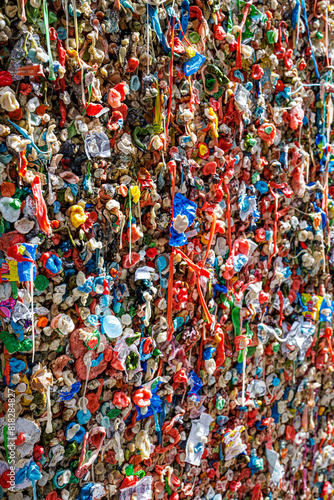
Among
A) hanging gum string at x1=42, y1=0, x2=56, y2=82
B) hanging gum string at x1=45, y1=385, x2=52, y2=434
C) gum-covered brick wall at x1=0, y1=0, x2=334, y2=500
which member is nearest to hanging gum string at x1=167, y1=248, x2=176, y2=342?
gum-covered brick wall at x1=0, y1=0, x2=334, y2=500

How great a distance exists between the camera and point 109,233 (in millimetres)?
871

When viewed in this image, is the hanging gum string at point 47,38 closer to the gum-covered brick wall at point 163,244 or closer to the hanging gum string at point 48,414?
the gum-covered brick wall at point 163,244

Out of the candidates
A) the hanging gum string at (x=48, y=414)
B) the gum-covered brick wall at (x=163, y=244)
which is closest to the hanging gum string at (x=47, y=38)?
the gum-covered brick wall at (x=163, y=244)

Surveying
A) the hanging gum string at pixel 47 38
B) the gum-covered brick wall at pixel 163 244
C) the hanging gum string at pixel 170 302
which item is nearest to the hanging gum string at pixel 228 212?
the gum-covered brick wall at pixel 163 244

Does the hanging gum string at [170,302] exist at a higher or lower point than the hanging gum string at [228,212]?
lower

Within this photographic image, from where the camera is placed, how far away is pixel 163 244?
0.95 meters

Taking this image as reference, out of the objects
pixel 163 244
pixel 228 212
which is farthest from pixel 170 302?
pixel 228 212

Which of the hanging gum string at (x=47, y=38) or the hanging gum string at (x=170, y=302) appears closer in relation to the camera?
the hanging gum string at (x=47, y=38)

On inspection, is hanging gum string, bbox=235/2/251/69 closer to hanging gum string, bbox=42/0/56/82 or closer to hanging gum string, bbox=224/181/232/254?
hanging gum string, bbox=224/181/232/254

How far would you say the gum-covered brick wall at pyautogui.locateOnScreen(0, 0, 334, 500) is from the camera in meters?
0.77

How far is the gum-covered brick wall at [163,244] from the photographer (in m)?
0.77

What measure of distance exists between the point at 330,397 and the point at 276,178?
0.69m

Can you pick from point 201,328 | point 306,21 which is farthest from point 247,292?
point 306,21

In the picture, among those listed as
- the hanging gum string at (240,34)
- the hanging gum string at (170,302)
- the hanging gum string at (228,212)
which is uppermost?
the hanging gum string at (240,34)
